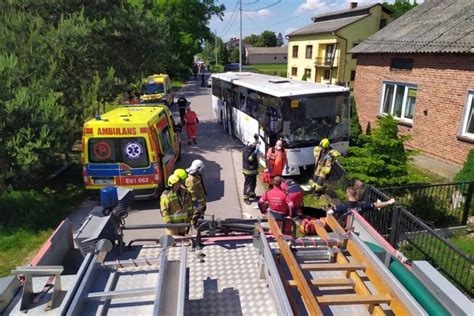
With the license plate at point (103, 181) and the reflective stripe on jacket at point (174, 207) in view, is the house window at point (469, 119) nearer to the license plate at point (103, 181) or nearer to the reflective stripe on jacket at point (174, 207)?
the reflective stripe on jacket at point (174, 207)

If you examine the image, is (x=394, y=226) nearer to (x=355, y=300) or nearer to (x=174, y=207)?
(x=174, y=207)

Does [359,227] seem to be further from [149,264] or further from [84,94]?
[84,94]

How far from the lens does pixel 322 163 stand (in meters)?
10.0

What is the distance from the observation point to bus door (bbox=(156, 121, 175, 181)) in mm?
9570

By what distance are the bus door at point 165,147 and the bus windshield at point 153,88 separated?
15769mm

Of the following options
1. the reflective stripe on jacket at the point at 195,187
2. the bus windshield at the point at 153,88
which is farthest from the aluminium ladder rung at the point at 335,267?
the bus windshield at the point at 153,88

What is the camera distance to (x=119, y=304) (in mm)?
2725

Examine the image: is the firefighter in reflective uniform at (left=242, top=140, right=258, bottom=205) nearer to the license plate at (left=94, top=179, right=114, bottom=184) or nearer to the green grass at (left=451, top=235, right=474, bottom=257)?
the license plate at (left=94, top=179, right=114, bottom=184)

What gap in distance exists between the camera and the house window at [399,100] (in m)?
14.9

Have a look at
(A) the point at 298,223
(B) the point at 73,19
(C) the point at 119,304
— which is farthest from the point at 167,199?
(B) the point at 73,19

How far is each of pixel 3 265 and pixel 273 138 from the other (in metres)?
7.39

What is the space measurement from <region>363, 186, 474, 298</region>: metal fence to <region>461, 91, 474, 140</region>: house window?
6326mm

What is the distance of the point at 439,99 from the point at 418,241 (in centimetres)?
783

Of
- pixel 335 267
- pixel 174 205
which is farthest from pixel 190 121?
pixel 335 267
